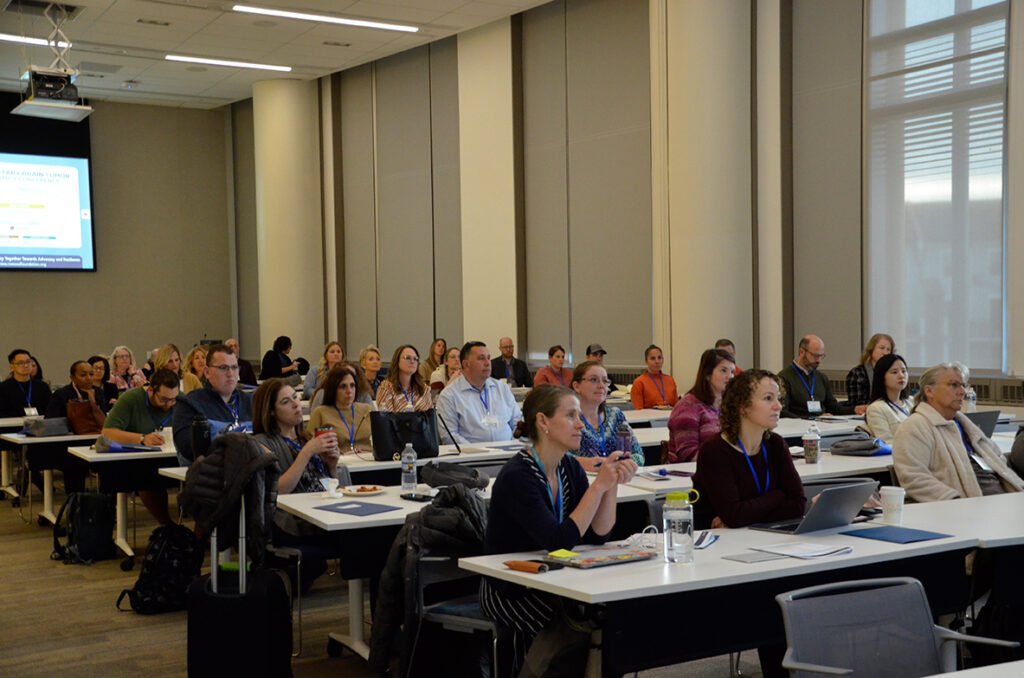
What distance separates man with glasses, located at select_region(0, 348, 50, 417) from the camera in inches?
418

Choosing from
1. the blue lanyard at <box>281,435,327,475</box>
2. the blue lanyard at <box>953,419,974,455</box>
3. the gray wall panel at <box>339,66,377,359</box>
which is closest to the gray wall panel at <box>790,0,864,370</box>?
the blue lanyard at <box>953,419,974,455</box>

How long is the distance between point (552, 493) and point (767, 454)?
107 cm

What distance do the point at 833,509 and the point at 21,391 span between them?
9284 millimetres

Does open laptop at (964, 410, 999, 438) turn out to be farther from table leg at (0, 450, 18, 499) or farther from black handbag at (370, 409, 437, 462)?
table leg at (0, 450, 18, 499)

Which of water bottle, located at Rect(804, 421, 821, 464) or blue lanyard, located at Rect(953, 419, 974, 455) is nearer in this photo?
blue lanyard, located at Rect(953, 419, 974, 455)

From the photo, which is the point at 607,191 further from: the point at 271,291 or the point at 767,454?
the point at 767,454

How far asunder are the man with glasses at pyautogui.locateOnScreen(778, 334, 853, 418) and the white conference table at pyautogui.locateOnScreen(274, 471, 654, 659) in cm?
443

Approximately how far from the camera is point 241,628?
4281 millimetres

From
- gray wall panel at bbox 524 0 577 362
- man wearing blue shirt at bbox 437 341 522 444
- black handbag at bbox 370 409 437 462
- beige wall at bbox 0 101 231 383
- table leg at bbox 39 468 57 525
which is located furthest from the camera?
beige wall at bbox 0 101 231 383

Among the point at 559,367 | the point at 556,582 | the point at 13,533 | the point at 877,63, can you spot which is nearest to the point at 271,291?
the point at 559,367

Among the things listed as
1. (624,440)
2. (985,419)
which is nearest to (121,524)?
(624,440)

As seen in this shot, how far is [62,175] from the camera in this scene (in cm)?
1705

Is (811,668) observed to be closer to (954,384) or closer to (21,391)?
(954,384)

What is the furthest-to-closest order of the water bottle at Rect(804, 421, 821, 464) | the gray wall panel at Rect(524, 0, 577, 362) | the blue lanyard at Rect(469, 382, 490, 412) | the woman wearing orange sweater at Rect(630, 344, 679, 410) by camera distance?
the gray wall panel at Rect(524, 0, 577, 362), the woman wearing orange sweater at Rect(630, 344, 679, 410), the blue lanyard at Rect(469, 382, 490, 412), the water bottle at Rect(804, 421, 821, 464)
